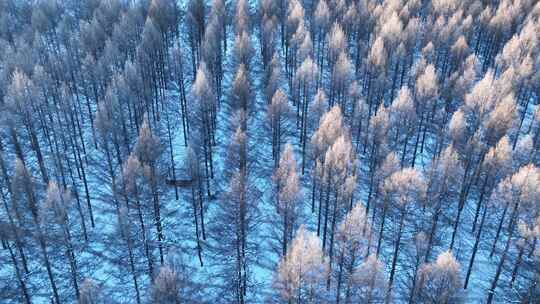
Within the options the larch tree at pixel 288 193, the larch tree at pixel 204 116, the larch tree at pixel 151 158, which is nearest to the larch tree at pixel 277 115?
the larch tree at pixel 204 116

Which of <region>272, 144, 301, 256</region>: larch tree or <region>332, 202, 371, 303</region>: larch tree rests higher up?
<region>272, 144, 301, 256</region>: larch tree

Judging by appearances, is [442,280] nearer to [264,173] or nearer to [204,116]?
[264,173]

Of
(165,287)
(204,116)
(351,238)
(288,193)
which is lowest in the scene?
(165,287)

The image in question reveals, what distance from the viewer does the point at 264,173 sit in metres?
67.4

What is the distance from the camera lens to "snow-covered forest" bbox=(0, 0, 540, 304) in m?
48.5

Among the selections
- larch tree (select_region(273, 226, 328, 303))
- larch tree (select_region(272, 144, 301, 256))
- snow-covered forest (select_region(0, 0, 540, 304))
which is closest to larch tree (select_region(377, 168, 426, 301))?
snow-covered forest (select_region(0, 0, 540, 304))

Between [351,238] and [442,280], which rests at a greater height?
[351,238]

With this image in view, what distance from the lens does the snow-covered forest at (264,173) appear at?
4847 centimetres

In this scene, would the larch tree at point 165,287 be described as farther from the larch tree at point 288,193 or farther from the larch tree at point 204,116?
the larch tree at point 204,116

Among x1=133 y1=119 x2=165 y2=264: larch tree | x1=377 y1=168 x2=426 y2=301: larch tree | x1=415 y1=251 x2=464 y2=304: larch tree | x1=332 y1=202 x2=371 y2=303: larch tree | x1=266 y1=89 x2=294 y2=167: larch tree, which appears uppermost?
x1=266 y1=89 x2=294 y2=167: larch tree

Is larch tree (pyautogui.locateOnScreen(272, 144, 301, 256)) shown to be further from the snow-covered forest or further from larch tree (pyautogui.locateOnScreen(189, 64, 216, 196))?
larch tree (pyautogui.locateOnScreen(189, 64, 216, 196))

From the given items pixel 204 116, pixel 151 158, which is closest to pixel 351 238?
pixel 151 158

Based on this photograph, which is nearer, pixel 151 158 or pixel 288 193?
pixel 288 193

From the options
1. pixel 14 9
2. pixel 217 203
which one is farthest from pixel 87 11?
pixel 217 203
